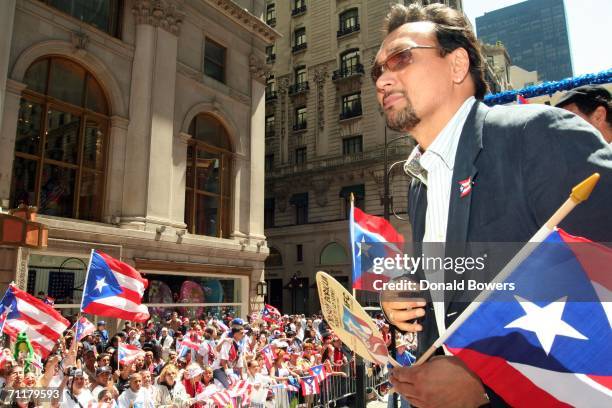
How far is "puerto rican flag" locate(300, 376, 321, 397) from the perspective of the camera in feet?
39.3

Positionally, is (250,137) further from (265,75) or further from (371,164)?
(371,164)

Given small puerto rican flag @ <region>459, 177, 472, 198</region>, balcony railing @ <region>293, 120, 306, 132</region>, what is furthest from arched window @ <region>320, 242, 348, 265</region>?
small puerto rican flag @ <region>459, 177, 472, 198</region>

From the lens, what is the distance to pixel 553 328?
1.43 metres

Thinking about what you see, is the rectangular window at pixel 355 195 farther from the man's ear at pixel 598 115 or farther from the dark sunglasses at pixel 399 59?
the dark sunglasses at pixel 399 59

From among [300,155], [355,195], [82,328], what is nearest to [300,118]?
[300,155]

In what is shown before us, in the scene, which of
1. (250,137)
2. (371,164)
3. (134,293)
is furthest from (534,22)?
(134,293)

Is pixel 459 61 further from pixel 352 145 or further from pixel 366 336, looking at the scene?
pixel 352 145

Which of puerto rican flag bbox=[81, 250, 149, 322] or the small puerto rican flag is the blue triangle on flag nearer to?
puerto rican flag bbox=[81, 250, 149, 322]

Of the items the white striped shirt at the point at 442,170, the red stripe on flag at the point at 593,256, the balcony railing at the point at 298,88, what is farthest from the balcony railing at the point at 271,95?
the red stripe on flag at the point at 593,256

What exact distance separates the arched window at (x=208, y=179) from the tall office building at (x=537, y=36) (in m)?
177

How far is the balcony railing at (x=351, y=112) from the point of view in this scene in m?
39.8

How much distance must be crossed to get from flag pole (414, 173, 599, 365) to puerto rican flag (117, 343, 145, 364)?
9921mm

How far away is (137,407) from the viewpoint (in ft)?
28.1

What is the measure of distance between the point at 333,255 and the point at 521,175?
37.2 meters
